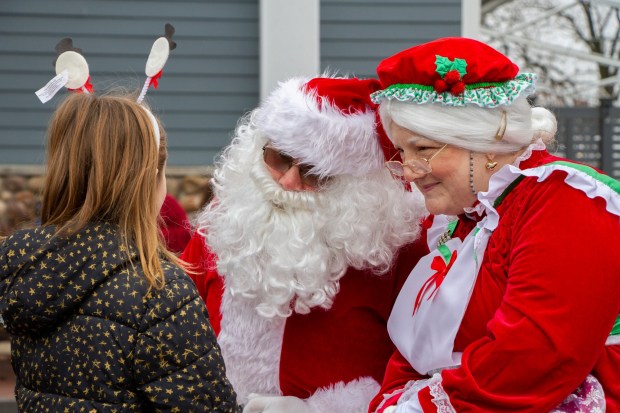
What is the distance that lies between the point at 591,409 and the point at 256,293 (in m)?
1.14

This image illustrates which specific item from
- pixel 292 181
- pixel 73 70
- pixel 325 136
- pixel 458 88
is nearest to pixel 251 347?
pixel 292 181

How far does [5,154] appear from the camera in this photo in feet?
21.1

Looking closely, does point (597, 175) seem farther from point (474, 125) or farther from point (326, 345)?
point (326, 345)

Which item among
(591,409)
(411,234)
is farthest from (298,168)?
(591,409)

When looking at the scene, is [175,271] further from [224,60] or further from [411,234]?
[224,60]

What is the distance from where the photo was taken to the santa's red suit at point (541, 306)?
6.32 feet

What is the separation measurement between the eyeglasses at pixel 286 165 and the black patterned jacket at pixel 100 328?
833mm

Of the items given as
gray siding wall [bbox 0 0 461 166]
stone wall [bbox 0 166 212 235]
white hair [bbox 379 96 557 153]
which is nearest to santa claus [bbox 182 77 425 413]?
white hair [bbox 379 96 557 153]

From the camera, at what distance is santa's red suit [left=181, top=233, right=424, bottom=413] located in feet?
9.10

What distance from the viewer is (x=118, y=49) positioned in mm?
6465

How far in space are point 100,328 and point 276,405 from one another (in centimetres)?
84

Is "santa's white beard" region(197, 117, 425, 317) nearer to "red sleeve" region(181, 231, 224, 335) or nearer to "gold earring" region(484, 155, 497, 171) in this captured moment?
"red sleeve" region(181, 231, 224, 335)

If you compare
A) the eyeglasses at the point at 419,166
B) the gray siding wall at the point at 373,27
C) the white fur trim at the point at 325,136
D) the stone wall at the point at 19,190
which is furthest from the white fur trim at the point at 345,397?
the gray siding wall at the point at 373,27

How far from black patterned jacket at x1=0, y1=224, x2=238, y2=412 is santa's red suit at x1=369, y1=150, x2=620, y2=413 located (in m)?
0.55
